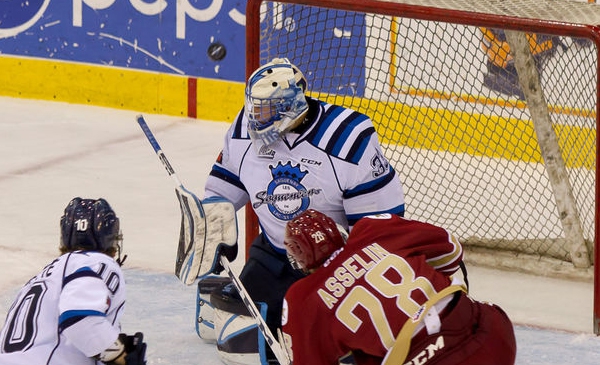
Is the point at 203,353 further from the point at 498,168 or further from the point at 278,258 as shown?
the point at 498,168

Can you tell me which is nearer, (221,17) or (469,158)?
(469,158)

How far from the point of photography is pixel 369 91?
641cm

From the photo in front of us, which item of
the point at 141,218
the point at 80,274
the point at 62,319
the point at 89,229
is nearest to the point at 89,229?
the point at 89,229

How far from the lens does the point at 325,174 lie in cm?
427

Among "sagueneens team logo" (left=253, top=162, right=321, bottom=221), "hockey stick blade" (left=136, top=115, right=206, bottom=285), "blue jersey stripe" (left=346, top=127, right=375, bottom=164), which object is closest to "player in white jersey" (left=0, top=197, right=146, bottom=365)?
"hockey stick blade" (left=136, top=115, right=206, bottom=285)

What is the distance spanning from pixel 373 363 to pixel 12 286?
2193 millimetres

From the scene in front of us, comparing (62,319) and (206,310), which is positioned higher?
(62,319)

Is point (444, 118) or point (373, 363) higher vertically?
point (444, 118)

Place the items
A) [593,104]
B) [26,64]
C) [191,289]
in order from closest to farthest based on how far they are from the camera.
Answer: [191,289]
[593,104]
[26,64]

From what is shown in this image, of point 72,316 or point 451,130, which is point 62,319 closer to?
point 72,316

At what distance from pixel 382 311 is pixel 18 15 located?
548cm

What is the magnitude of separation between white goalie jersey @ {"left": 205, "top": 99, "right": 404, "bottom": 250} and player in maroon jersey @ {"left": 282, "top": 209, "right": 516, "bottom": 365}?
0.82 m

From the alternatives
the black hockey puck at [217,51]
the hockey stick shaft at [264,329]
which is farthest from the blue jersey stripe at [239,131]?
the black hockey puck at [217,51]

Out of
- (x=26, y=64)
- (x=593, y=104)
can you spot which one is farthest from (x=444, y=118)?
(x=26, y=64)
